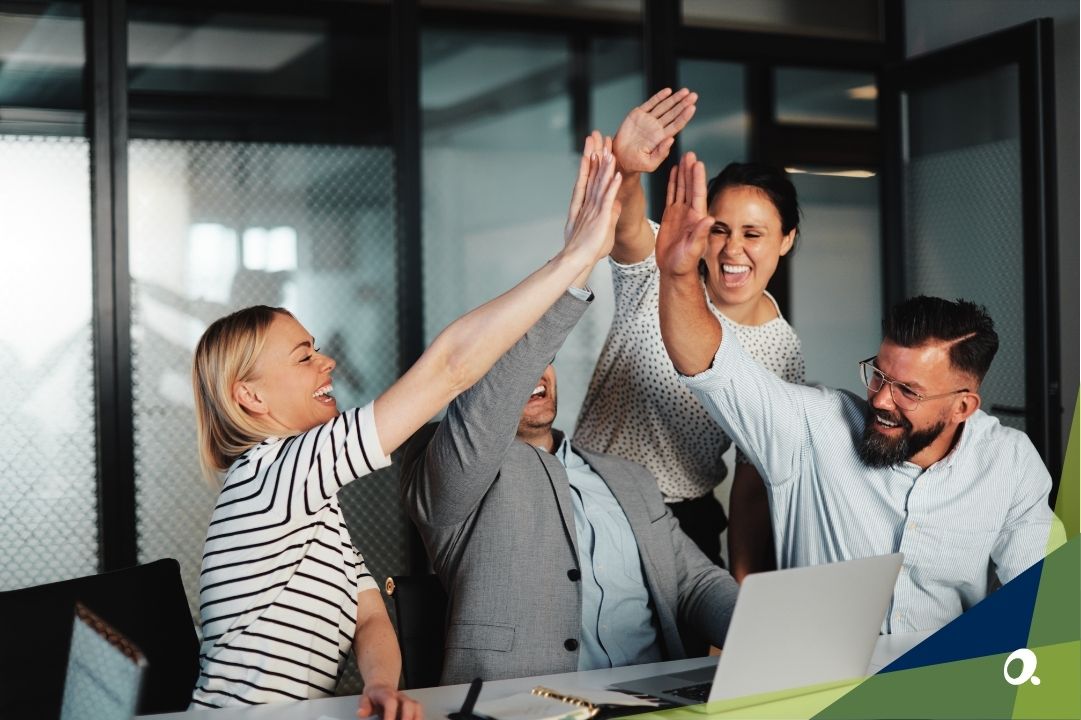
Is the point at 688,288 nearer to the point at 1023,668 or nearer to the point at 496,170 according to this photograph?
the point at 1023,668

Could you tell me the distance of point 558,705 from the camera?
1669 millimetres

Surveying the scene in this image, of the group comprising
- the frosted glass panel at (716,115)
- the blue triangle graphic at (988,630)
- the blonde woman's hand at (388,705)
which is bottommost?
the blue triangle graphic at (988,630)

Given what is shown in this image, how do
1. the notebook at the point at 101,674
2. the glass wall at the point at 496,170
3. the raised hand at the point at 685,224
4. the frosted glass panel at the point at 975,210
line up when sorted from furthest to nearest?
the frosted glass panel at the point at 975,210, the glass wall at the point at 496,170, the raised hand at the point at 685,224, the notebook at the point at 101,674

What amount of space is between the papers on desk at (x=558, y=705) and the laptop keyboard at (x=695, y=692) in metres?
0.06

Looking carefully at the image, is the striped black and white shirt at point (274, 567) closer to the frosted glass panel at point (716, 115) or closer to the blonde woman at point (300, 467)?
the blonde woman at point (300, 467)

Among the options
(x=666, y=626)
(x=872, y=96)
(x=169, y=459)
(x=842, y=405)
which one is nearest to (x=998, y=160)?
(x=872, y=96)

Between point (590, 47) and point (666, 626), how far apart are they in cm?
222

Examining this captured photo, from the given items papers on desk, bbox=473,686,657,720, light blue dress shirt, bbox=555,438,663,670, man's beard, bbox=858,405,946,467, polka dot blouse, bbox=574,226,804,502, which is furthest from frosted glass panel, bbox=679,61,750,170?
papers on desk, bbox=473,686,657,720

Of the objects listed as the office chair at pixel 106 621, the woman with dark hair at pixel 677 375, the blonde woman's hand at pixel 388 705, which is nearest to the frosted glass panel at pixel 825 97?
the woman with dark hair at pixel 677 375

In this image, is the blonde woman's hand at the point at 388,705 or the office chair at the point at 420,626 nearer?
the blonde woman's hand at the point at 388,705

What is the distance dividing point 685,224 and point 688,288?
0.13 metres

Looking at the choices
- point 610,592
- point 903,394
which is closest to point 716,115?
point 903,394

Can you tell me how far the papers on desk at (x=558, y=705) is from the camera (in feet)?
5.31

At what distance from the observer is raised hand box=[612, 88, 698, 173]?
7.68 feet
